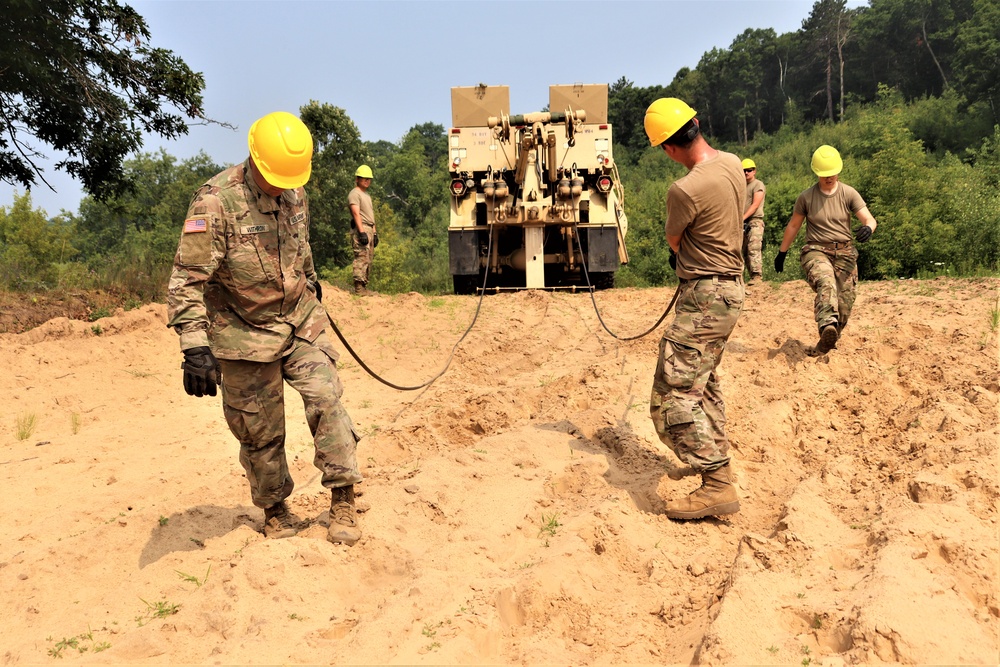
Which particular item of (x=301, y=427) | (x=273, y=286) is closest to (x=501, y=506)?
(x=273, y=286)

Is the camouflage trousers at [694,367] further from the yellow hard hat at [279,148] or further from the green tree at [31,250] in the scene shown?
the green tree at [31,250]

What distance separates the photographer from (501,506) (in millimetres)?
4500

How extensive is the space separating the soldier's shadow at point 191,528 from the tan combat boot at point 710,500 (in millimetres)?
2436

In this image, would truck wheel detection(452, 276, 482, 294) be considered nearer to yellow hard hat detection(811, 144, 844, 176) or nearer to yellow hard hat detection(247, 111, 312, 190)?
yellow hard hat detection(811, 144, 844, 176)

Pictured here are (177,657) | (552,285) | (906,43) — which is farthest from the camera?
(906,43)

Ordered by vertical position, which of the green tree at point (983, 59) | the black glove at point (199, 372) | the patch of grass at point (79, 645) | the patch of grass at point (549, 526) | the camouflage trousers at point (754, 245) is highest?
the green tree at point (983, 59)

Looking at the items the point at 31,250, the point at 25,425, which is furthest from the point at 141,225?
the point at 25,425

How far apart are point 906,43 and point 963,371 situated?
50307 mm

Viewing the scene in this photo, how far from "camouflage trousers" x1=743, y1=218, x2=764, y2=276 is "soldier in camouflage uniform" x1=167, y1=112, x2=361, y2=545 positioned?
29.8ft

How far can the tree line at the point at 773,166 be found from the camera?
43.7ft

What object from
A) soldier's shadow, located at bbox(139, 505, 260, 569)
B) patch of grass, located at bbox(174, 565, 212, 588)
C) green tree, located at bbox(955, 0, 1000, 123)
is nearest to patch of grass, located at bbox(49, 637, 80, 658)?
patch of grass, located at bbox(174, 565, 212, 588)

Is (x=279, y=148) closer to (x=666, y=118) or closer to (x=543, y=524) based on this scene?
(x=666, y=118)

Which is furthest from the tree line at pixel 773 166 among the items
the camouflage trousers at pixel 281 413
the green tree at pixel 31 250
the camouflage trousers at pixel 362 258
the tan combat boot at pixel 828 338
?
the camouflage trousers at pixel 281 413

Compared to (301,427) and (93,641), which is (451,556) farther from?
(301,427)
